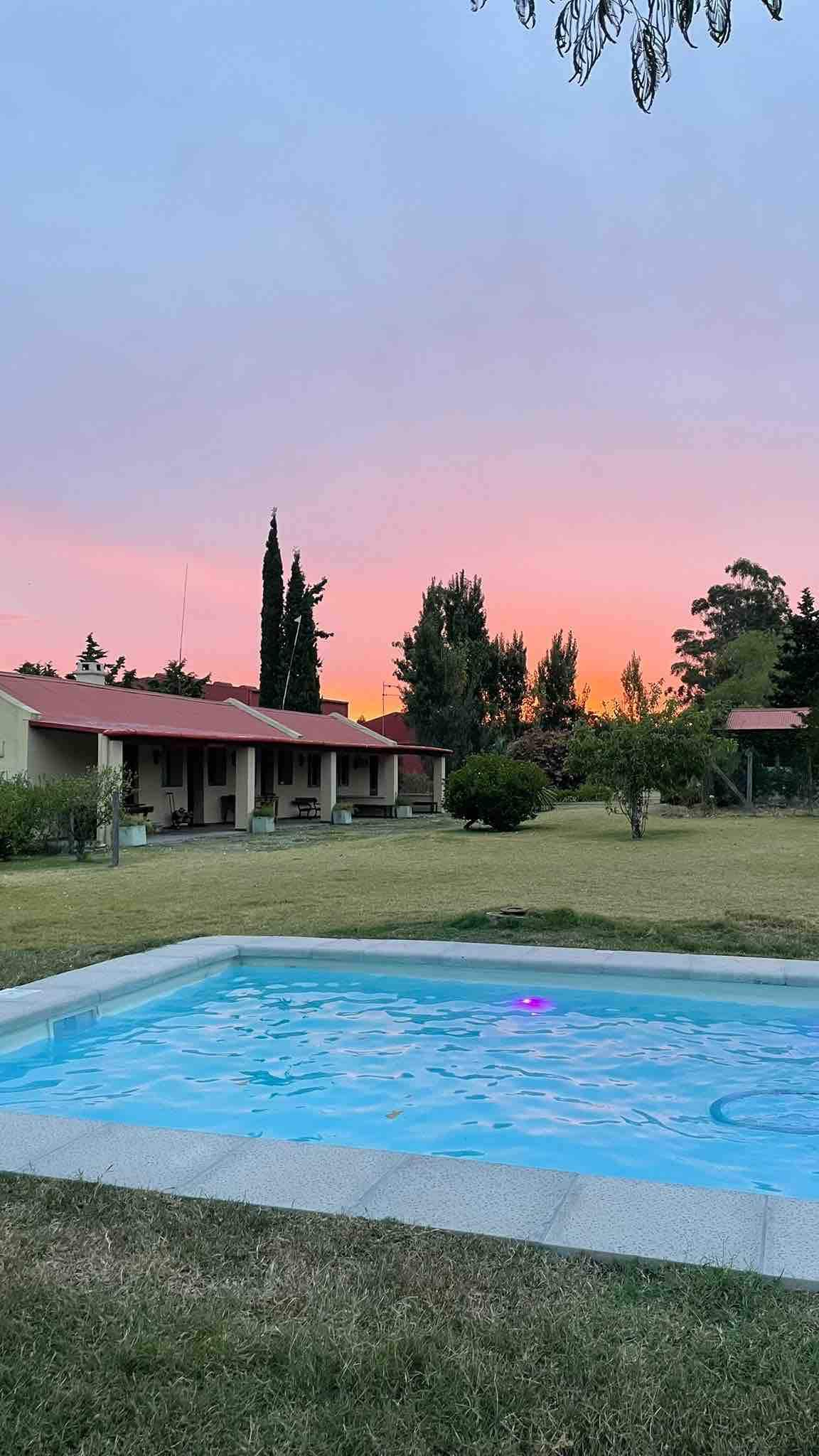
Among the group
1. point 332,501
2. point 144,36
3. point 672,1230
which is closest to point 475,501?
point 332,501

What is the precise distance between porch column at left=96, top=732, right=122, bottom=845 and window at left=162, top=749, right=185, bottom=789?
17.2 feet

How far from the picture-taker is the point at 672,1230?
129 inches

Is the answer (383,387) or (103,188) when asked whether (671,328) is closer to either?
(383,387)

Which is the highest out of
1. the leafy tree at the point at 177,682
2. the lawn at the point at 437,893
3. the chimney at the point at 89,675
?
the leafy tree at the point at 177,682

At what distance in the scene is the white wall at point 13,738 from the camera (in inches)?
917

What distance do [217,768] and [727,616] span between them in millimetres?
46843

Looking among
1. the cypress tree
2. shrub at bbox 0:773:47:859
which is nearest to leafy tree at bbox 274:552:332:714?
the cypress tree

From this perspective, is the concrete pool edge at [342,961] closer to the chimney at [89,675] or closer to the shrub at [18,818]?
the shrub at [18,818]

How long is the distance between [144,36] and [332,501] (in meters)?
15.6

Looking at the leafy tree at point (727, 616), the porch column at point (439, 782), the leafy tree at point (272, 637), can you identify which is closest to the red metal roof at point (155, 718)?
the porch column at point (439, 782)

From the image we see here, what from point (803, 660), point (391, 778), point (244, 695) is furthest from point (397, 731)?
point (803, 660)

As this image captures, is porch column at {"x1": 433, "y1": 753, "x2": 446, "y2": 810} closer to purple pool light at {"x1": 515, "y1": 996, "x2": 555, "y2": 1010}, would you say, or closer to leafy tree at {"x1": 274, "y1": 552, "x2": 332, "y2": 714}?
leafy tree at {"x1": 274, "y1": 552, "x2": 332, "y2": 714}

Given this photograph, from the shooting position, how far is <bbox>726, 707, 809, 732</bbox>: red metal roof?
3575 cm

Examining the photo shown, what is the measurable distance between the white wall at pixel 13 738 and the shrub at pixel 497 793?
1031 centimetres
